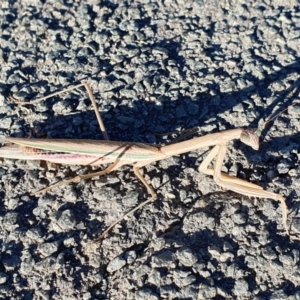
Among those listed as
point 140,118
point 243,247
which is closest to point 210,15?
point 140,118

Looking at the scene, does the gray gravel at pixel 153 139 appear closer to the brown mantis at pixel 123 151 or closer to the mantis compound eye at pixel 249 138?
the brown mantis at pixel 123 151

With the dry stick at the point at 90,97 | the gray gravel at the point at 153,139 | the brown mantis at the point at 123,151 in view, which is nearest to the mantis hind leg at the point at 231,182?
the brown mantis at the point at 123,151

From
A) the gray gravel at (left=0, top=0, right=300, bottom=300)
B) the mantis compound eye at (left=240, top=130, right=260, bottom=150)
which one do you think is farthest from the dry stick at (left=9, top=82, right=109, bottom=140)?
the mantis compound eye at (left=240, top=130, right=260, bottom=150)

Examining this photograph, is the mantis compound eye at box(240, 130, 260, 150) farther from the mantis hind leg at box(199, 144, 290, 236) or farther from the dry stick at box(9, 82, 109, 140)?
the dry stick at box(9, 82, 109, 140)

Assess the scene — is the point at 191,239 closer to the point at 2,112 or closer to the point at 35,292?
the point at 35,292

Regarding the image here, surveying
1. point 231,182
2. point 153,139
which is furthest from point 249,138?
point 153,139
